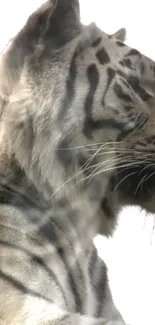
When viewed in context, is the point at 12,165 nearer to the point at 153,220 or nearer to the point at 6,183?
the point at 6,183

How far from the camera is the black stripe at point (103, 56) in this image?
0.80 m

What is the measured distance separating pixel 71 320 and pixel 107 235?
17 centimetres

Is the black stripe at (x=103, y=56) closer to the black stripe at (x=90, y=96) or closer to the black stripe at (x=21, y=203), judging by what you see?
the black stripe at (x=90, y=96)

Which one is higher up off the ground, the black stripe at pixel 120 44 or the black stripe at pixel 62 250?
the black stripe at pixel 120 44

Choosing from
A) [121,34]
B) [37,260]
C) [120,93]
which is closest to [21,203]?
[37,260]

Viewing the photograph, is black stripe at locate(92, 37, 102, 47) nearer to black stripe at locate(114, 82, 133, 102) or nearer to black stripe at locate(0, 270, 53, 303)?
black stripe at locate(114, 82, 133, 102)

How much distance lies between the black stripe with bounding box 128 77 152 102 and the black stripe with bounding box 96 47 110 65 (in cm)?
4

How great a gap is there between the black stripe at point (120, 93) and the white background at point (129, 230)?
74 millimetres

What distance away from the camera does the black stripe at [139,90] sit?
78cm

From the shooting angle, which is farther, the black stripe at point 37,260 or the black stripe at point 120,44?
the black stripe at point 120,44

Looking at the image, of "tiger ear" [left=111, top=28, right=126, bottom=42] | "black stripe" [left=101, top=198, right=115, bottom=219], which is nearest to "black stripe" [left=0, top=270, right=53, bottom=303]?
"black stripe" [left=101, top=198, right=115, bottom=219]

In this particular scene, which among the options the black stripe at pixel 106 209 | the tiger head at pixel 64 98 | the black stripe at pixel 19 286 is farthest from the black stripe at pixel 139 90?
the black stripe at pixel 19 286

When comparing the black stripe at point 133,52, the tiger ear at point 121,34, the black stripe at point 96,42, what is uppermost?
the tiger ear at point 121,34

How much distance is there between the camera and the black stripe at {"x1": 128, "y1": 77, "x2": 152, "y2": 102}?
0.78m
